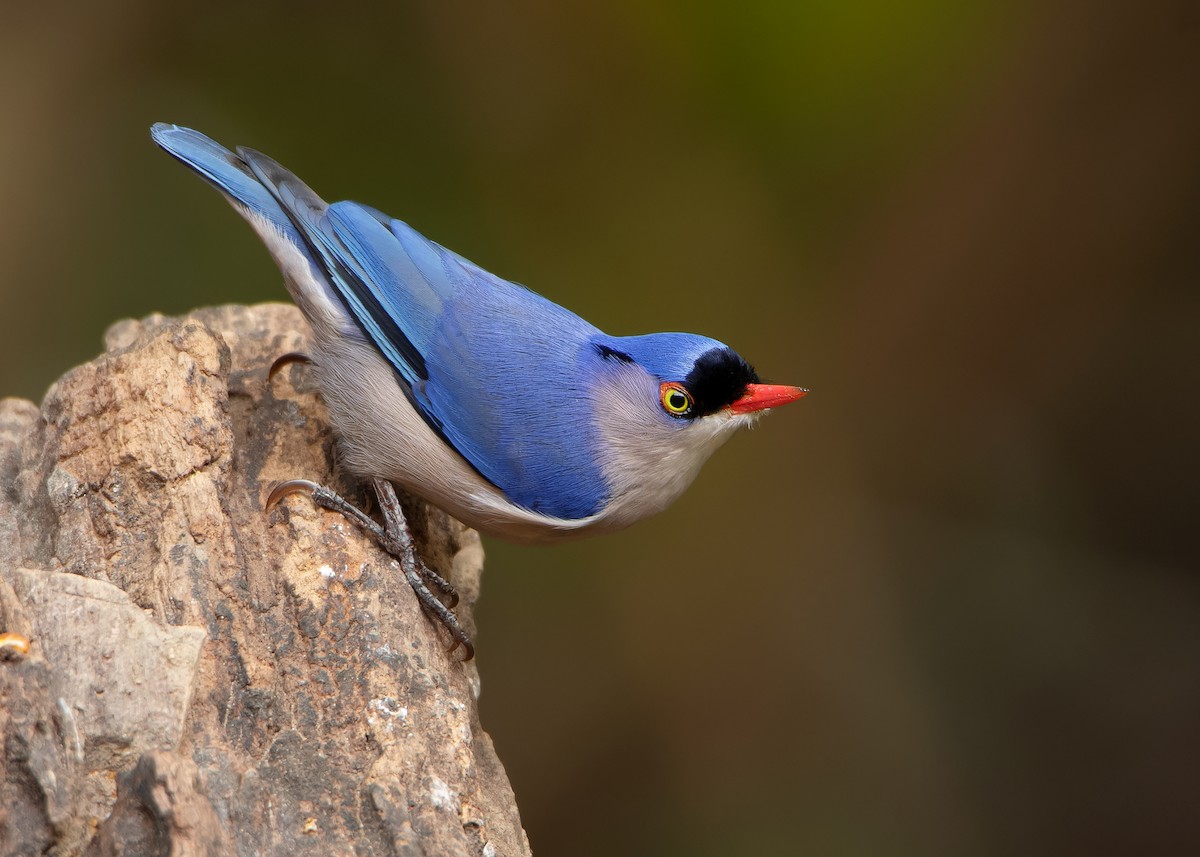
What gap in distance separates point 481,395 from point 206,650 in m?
1.21

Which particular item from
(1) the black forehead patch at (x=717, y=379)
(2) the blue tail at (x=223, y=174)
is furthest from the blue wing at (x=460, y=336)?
(1) the black forehead patch at (x=717, y=379)

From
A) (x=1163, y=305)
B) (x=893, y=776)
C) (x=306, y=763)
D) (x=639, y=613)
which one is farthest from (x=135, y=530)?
(x=1163, y=305)

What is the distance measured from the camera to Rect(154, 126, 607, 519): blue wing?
3871mm

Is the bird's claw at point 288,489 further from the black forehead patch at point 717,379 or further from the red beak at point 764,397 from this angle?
the red beak at point 764,397

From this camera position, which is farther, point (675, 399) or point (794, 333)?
point (794, 333)

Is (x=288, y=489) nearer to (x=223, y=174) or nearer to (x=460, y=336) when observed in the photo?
(x=460, y=336)

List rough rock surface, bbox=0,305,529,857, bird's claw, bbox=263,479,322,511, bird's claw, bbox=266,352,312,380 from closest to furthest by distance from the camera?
rough rock surface, bbox=0,305,529,857
bird's claw, bbox=263,479,322,511
bird's claw, bbox=266,352,312,380

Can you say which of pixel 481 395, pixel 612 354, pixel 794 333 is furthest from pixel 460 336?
pixel 794 333

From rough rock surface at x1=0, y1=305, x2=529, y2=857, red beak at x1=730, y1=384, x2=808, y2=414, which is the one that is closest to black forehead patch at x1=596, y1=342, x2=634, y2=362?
red beak at x1=730, y1=384, x2=808, y2=414

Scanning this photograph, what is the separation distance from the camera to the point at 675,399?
3.95 m

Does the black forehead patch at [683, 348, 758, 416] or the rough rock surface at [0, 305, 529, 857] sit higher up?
the black forehead patch at [683, 348, 758, 416]

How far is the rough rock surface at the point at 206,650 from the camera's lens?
9.07 feet

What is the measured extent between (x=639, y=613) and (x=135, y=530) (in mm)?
3321

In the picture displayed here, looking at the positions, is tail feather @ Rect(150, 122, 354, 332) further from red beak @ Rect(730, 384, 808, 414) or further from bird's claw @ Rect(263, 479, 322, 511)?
red beak @ Rect(730, 384, 808, 414)
